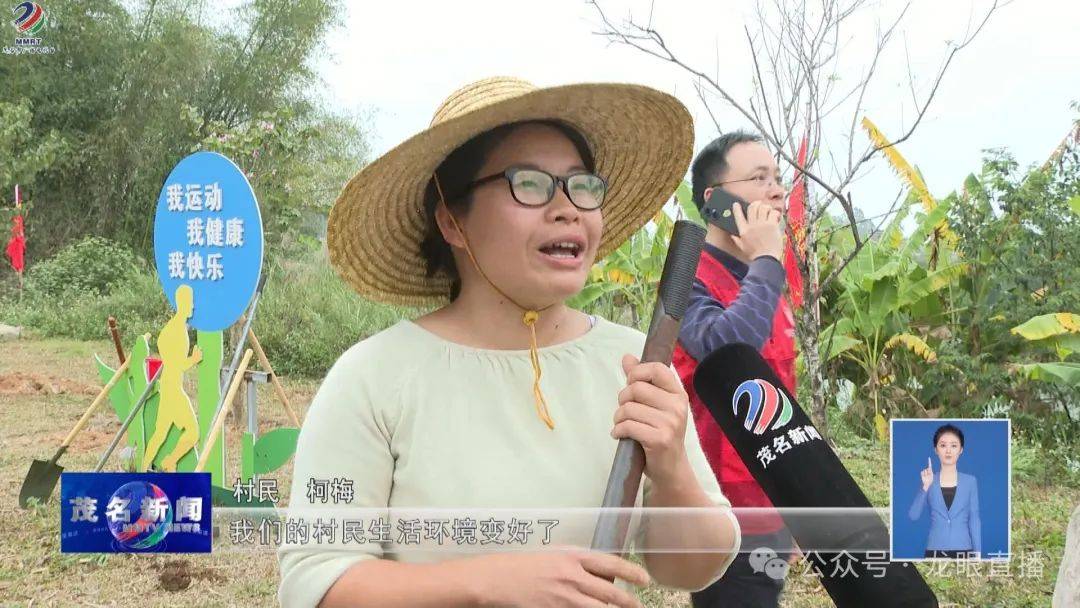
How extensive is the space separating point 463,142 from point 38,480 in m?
3.15

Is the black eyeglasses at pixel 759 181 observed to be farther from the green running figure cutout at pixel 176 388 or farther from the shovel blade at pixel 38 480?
the shovel blade at pixel 38 480

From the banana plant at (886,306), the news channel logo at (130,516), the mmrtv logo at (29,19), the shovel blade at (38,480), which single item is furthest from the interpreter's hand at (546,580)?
the mmrtv logo at (29,19)

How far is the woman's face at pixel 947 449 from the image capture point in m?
2.22

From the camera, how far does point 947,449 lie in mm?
2229

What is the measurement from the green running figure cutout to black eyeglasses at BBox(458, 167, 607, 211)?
224 cm

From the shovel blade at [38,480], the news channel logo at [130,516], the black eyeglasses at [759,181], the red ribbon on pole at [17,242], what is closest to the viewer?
the black eyeglasses at [759,181]

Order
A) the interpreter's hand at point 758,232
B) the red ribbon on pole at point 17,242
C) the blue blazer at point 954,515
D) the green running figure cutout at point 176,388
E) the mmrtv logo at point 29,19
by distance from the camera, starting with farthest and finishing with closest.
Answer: the red ribbon on pole at point 17,242
the mmrtv logo at point 29,19
the green running figure cutout at point 176,388
the blue blazer at point 954,515
the interpreter's hand at point 758,232

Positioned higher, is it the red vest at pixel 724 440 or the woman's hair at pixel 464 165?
the woman's hair at pixel 464 165

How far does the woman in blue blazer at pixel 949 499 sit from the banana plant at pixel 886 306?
185cm

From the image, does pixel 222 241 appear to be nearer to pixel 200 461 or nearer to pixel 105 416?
pixel 200 461

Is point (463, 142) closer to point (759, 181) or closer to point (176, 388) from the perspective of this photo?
point (759, 181)

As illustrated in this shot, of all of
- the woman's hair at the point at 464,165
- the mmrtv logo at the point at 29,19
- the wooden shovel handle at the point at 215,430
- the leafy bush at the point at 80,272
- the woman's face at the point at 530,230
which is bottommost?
the wooden shovel handle at the point at 215,430

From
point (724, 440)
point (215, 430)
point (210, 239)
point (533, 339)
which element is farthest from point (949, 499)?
point (210, 239)

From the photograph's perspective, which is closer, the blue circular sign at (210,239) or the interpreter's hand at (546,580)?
the interpreter's hand at (546,580)
